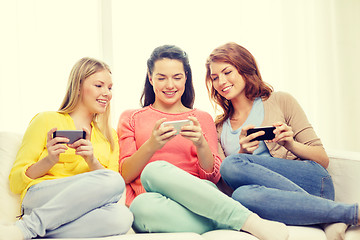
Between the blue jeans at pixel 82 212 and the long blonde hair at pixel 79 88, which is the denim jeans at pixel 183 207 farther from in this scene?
the long blonde hair at pixel 79 88

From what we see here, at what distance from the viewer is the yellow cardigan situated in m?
1.66

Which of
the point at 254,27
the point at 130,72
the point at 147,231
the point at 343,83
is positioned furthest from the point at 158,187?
the point at 343,83

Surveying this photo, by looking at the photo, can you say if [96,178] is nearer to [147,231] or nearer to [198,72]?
[147,231]

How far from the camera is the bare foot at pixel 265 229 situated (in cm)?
140

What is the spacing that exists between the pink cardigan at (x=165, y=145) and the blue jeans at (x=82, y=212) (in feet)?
1.18

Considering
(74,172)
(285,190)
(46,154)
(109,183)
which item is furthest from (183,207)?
(46,154)

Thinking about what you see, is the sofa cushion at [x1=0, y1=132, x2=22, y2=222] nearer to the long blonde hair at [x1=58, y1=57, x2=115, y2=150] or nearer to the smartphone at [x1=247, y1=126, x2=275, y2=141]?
the long blonde hair at [x1=58, y1=57, x2=115, y2=150]

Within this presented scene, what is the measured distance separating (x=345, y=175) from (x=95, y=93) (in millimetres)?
1243

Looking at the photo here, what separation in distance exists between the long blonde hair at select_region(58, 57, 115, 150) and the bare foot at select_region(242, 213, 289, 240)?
0.78 m

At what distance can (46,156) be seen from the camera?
5.34 ft

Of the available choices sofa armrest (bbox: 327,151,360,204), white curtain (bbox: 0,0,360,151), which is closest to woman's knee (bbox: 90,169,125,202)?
sofa armrest (bbox: 327,151,360,204)

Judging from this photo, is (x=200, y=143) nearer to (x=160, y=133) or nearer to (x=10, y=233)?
(x=160, y=133)

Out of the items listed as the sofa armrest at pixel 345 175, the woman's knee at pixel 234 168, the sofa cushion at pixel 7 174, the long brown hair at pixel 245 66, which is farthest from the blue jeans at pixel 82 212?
the sofa armrest at pixel 345 175

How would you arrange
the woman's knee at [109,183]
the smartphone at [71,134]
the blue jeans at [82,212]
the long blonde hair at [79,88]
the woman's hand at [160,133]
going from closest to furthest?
1. the blue jeans at [82,212]
2. the woman's knee at [109,183]
3. the smartphone at [71,134]
4. the woman's hand at [160,133]
5. the long blonde hair at [79,88]
